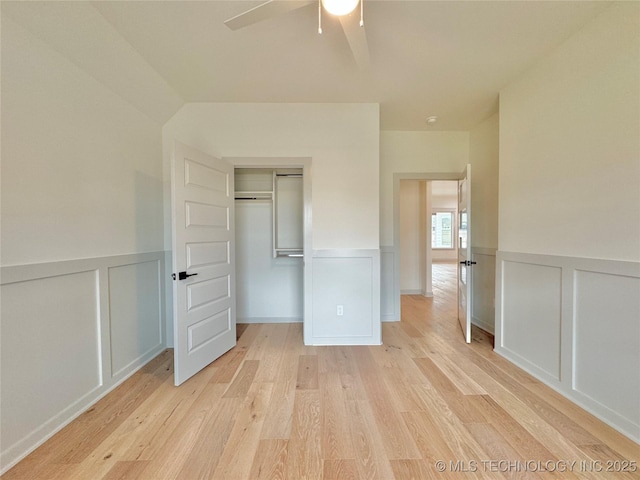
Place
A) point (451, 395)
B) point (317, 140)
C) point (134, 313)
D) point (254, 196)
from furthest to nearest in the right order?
point (254, 196) → point (317, 140) → point (134, 313) → point (451, 395)

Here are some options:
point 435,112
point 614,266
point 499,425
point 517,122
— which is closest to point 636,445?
point 499,425

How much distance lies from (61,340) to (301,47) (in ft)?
8.66

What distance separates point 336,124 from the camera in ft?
9.11

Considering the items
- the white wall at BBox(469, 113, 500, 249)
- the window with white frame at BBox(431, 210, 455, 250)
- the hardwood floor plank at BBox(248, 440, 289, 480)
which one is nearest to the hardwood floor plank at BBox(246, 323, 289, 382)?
the hardwood floor plank at BBox(248, 440, 289, 480)

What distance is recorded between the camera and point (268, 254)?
358cm

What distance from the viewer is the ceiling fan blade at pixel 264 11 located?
1.27 metres

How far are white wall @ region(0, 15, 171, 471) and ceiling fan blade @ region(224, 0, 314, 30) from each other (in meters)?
1.18

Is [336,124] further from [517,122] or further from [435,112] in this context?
[517,122]

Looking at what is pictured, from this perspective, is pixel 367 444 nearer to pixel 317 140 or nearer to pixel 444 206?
pixel 317 140

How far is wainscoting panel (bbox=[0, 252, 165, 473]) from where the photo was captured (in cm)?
139

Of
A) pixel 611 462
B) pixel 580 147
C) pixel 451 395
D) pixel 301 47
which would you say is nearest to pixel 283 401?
pixel 451 395

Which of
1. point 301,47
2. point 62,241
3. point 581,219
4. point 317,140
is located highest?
point 301,47

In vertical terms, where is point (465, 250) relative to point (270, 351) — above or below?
Answer: above

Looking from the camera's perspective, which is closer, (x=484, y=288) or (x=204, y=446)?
(x=204, y=446)
